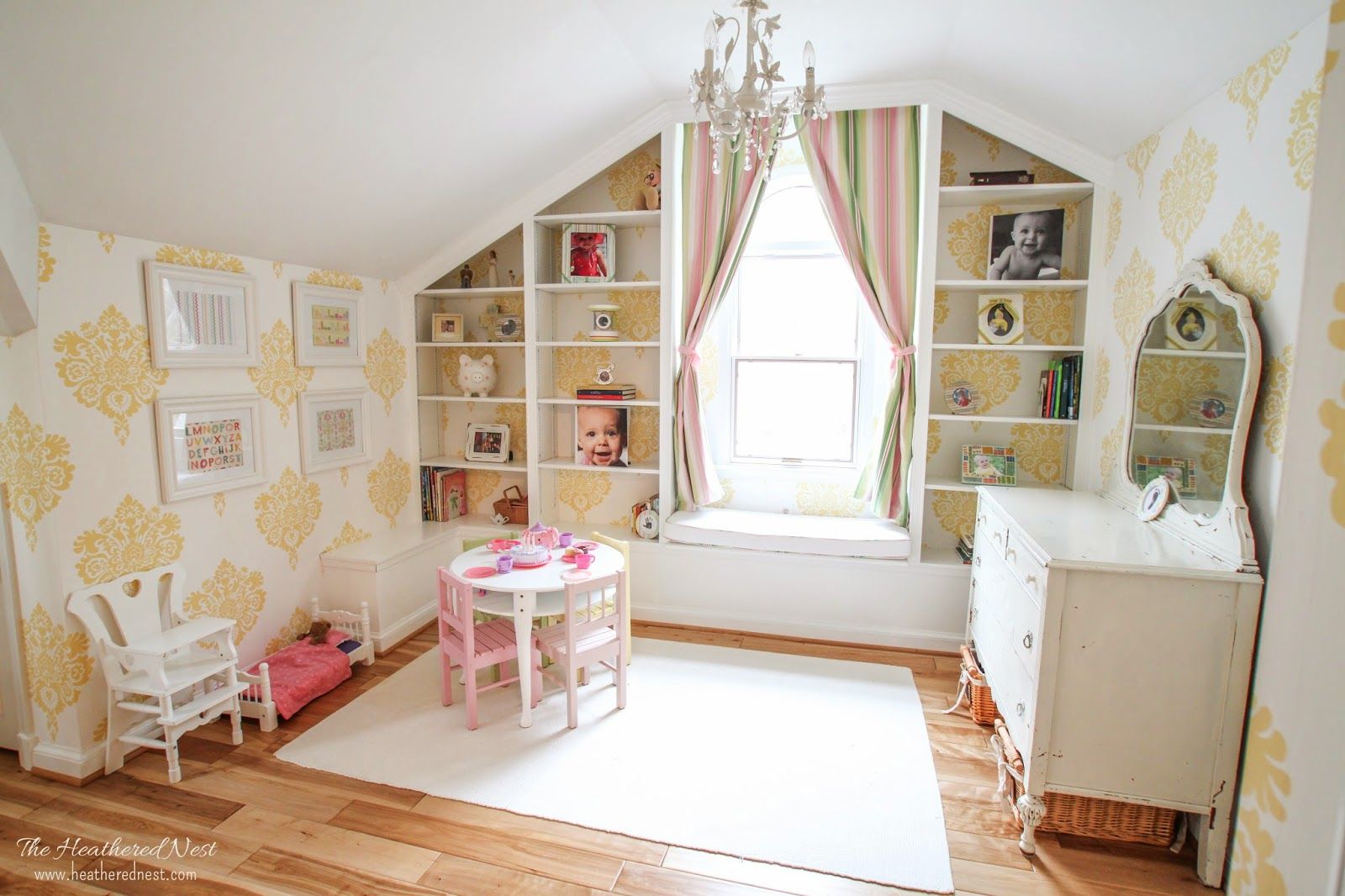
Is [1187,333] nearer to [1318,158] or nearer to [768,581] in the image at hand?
[1318,158]

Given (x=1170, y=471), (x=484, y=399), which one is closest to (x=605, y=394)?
(x=484, y=399)

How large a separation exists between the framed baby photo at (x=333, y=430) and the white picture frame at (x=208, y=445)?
26 cm

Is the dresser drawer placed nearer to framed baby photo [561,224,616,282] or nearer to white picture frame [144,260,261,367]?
framed baby photo [561,224,616,282]

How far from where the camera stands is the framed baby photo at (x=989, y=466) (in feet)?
11.2

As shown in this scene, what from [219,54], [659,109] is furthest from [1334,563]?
[659,109]

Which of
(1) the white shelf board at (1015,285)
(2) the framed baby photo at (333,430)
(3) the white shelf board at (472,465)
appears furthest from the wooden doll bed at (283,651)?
(1) the white shelf board at (1015,285)

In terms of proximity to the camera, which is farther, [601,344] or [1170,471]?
[601,344]

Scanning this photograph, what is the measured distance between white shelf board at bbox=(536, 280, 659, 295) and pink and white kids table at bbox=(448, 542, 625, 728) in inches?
59.6

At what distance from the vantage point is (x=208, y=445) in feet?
8.96

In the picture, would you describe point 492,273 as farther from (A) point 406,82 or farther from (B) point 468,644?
(B) point 468,644

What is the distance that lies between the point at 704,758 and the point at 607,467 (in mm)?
1756

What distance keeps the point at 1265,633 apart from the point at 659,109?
3.32 metres

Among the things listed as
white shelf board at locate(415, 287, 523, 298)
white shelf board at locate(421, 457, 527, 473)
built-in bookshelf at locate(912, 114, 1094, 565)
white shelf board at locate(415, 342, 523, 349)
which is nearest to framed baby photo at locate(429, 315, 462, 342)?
white shelf board at locate(415, 342, 523, 349)

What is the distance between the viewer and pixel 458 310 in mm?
4168
